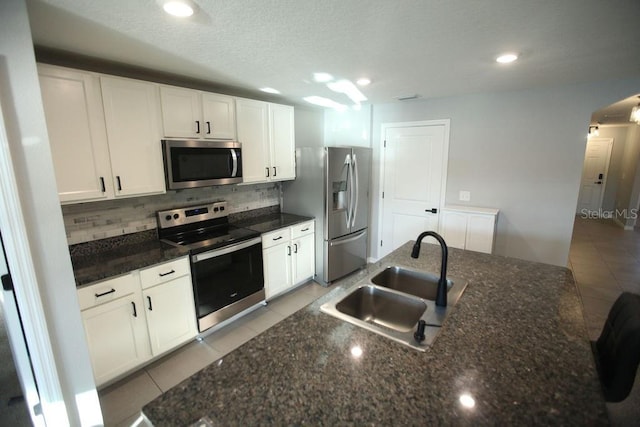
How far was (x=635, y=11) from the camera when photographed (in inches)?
53.1

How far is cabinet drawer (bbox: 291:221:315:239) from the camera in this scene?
3.24 m

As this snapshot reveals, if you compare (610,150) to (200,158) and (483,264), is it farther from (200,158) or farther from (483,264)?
(200,158)

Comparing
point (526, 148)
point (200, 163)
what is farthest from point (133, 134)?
point (526, 148)

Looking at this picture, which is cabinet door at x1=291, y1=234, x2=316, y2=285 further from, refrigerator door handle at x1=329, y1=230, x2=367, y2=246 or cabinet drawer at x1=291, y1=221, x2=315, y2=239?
refrigerator door handle at x1=329, y1=230, x2=367, y2=246

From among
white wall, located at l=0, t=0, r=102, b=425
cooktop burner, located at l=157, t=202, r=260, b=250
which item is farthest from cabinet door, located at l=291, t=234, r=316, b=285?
white wall, located at l=0, t=0, r=102, b=425

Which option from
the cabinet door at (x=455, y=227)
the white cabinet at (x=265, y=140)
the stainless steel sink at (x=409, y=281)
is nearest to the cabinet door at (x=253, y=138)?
the white cabinet at (x=265, y=140)

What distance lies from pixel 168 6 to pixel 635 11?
2191 mm

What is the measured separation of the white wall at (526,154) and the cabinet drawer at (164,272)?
3025 mm

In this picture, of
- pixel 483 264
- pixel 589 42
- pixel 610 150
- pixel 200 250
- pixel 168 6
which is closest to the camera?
pixel 168 6

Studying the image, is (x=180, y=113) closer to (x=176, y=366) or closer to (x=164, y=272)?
(x=164, y=272)

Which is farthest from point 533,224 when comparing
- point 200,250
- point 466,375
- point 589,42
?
point 200,250

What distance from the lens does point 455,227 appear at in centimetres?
330

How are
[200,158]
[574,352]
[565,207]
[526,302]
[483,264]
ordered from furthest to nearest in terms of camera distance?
[565,207]
[200,158]
[483,264]
[526,302]
[574,352]

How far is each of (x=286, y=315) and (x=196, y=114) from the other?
211cm
